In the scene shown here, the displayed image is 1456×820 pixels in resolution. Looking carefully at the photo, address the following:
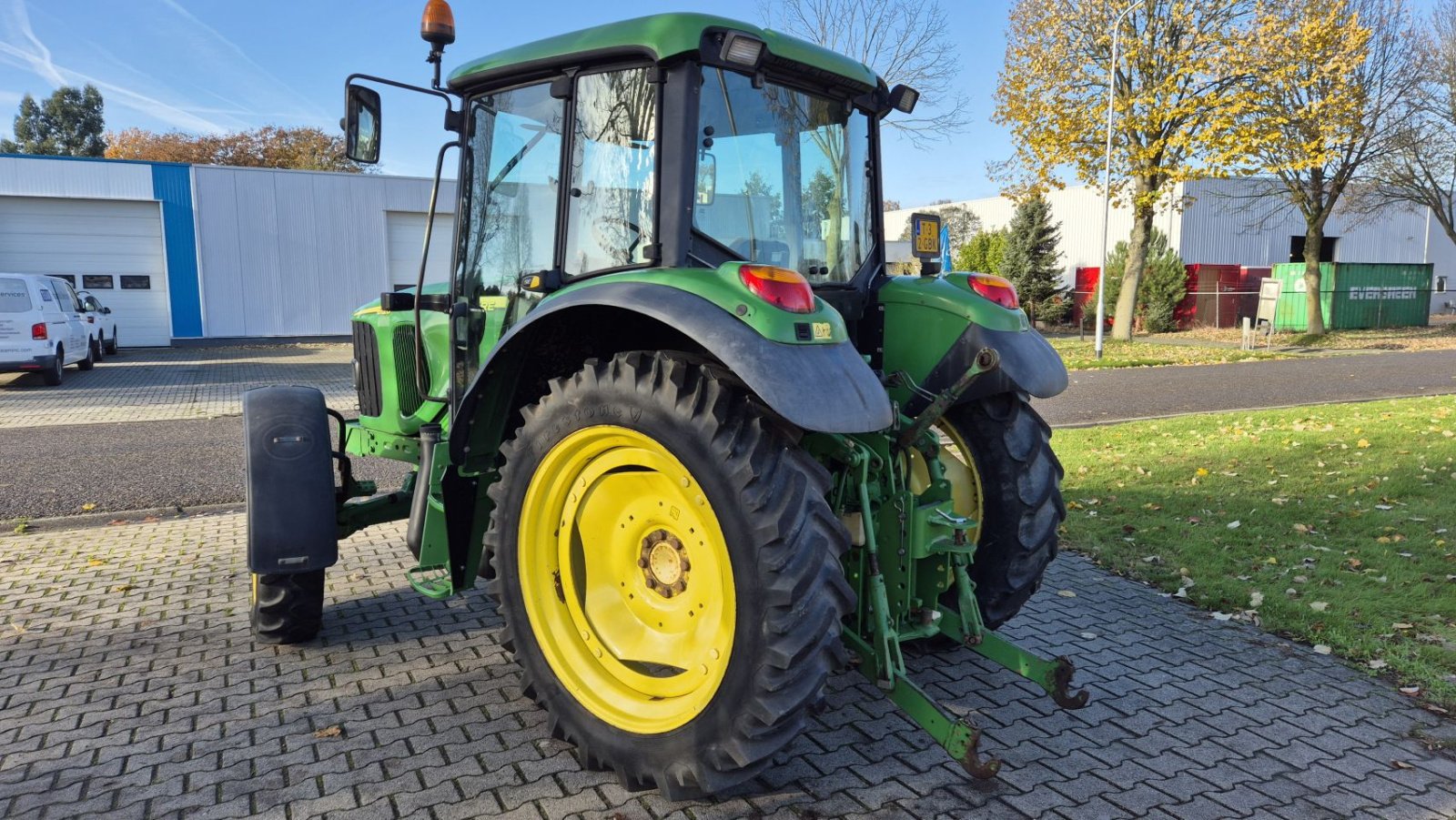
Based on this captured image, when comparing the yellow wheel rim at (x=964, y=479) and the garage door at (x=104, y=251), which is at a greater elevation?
the garage door at (x=104, y=251)

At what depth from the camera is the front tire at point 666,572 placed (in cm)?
267

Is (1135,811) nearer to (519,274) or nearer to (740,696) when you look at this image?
(740,696)

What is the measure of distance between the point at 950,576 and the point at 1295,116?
2318 cm

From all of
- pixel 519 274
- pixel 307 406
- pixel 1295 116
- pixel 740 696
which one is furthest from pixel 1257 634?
pixel 1295 116

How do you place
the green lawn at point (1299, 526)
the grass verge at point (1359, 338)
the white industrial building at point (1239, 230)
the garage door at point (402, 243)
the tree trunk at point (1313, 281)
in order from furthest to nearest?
1. the white industrial building at point (1239, 230)
2. the garage door at point (402, 243)
3. the tree trunk at point (1313, 281)
4. the grass verge at point (1359, 338)
5. the green lawn at point (1299, 526)

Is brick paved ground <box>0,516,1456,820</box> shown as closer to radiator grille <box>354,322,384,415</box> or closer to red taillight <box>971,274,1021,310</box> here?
radiator grille <box>354,322,384,415</box>

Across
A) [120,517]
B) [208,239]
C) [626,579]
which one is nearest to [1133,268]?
[120,517]

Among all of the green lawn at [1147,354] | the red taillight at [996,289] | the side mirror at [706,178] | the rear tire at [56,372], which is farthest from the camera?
the green lawn at [1147,354]

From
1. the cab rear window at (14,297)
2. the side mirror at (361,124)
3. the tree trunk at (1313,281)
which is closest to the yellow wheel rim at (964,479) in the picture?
the side mirror at (361,124)

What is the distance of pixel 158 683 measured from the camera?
390 centimetres

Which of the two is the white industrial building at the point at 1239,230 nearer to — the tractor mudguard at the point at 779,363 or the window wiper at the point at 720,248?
the window wiper at the point at 720,248

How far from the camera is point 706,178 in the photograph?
10.7ft

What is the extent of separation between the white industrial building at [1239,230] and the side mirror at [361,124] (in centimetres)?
2873

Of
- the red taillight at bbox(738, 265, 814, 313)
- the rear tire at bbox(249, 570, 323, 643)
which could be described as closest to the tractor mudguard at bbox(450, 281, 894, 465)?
the red taillight at bbox(738, 265, 814, 313)
